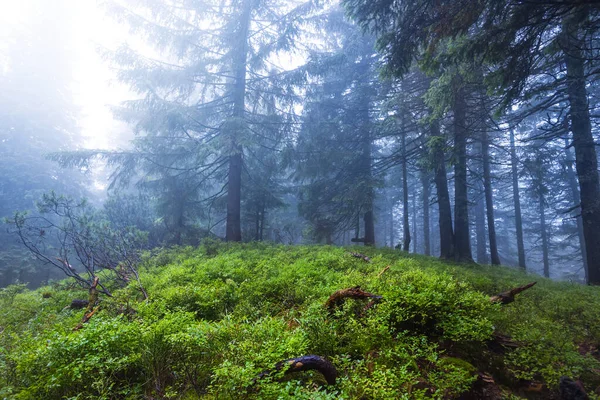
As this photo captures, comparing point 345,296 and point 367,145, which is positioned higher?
point 367,145

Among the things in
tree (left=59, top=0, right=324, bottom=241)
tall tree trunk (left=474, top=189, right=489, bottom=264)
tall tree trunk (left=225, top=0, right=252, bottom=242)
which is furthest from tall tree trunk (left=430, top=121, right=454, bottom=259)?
tall tree trunk (left=474, top=189, right=489, bottom=264)

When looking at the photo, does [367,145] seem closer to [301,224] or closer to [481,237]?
[301,224]

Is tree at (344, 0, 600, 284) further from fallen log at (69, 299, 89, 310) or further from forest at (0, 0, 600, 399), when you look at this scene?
fallen log at (69, 299, 89, 310)

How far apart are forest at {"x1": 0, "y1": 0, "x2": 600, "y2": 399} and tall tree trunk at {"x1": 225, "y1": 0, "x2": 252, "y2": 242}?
98mm

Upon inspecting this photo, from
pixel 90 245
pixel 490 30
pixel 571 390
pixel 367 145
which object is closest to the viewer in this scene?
pixel 571 390

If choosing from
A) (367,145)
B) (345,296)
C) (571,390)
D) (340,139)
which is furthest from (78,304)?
(367,145)

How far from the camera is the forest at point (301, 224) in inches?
110

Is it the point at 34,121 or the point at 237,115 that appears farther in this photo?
the point at 34,121

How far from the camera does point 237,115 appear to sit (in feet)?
41.7

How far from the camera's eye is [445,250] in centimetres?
1151

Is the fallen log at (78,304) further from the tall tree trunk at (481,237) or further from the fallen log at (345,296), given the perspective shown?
the tall tree trunk at (481,237)

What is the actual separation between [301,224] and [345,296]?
783 inches

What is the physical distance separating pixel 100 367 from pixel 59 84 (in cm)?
3849

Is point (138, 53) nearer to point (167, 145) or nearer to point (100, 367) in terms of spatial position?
point (167, 145)
